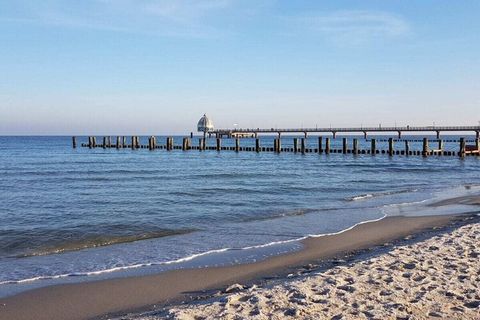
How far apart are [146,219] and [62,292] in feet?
22.1

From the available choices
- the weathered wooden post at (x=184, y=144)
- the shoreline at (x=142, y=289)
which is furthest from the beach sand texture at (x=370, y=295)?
the weathered wooden post at (x=184, y=144)

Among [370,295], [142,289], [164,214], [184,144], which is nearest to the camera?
[370,295]

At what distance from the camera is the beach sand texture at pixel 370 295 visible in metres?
5.62

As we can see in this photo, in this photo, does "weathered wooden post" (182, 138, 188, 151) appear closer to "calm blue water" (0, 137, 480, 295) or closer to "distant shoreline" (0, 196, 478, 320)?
"calm blue water" (0, 137, 480, 295)

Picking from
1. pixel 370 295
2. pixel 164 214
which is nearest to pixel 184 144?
pixel 164 214

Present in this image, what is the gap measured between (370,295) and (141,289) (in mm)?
3308

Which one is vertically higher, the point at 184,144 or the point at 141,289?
the point at 184,144

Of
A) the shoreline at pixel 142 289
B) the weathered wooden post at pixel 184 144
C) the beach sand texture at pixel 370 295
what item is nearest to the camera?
the beach sand texture at pixel 370 295

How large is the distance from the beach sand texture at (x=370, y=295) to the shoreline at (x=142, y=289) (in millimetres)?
919

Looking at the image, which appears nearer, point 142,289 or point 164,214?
point 142,289

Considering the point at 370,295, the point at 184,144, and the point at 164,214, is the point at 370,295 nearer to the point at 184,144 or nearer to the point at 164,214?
the point at 164,214

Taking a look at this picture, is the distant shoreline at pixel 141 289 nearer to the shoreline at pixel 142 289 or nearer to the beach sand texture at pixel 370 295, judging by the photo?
the shoreline at pixel 142 289

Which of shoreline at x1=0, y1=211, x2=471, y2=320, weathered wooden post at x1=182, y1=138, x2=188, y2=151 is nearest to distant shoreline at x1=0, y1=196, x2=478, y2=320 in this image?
shoreline at x1=0, y1=211, x2=471, y2=320

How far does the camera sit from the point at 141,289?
7.34m
